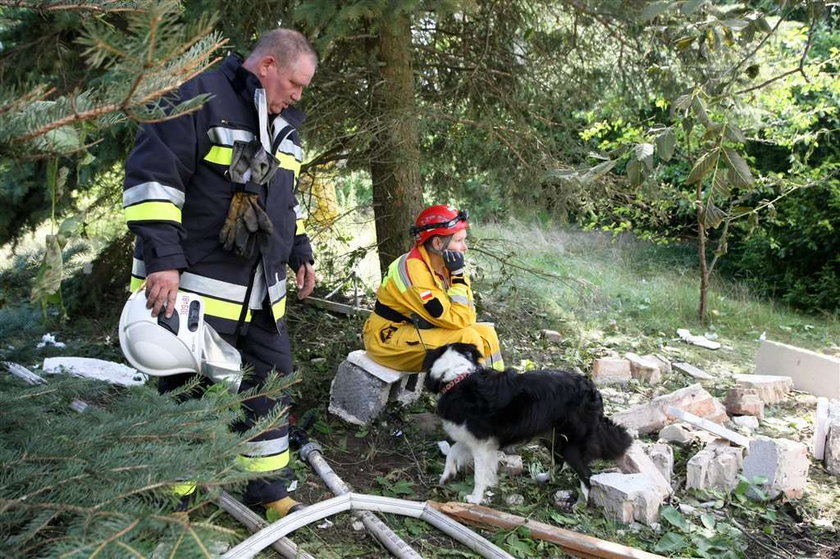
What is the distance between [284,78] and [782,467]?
3.57 metres

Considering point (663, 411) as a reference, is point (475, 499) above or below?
below

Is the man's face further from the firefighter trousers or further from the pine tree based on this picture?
the pine tree

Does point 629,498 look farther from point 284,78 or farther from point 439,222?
point 284,78

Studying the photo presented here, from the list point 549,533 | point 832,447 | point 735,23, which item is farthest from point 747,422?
point 735,23

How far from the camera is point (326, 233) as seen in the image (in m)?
6.15

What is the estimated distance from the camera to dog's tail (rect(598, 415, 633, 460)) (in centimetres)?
390

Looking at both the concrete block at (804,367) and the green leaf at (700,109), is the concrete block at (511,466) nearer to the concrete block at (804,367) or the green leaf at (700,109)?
the green leaf at (700,109)

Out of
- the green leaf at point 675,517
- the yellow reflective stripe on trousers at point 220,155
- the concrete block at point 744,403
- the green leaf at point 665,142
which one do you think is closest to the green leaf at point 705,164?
the green leaf at point 665,142

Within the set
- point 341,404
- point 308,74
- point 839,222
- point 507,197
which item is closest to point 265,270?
point 308,74

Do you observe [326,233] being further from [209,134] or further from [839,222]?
[839,222]

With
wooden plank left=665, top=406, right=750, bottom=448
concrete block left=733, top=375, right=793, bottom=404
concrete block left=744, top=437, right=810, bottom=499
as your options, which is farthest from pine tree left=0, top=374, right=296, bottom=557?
concrete block left=733, top=375, right=793, bottom=404

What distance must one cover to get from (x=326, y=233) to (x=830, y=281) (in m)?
7.36

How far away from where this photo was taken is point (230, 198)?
311 centimetres

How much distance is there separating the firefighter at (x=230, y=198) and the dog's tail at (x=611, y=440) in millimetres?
1775
